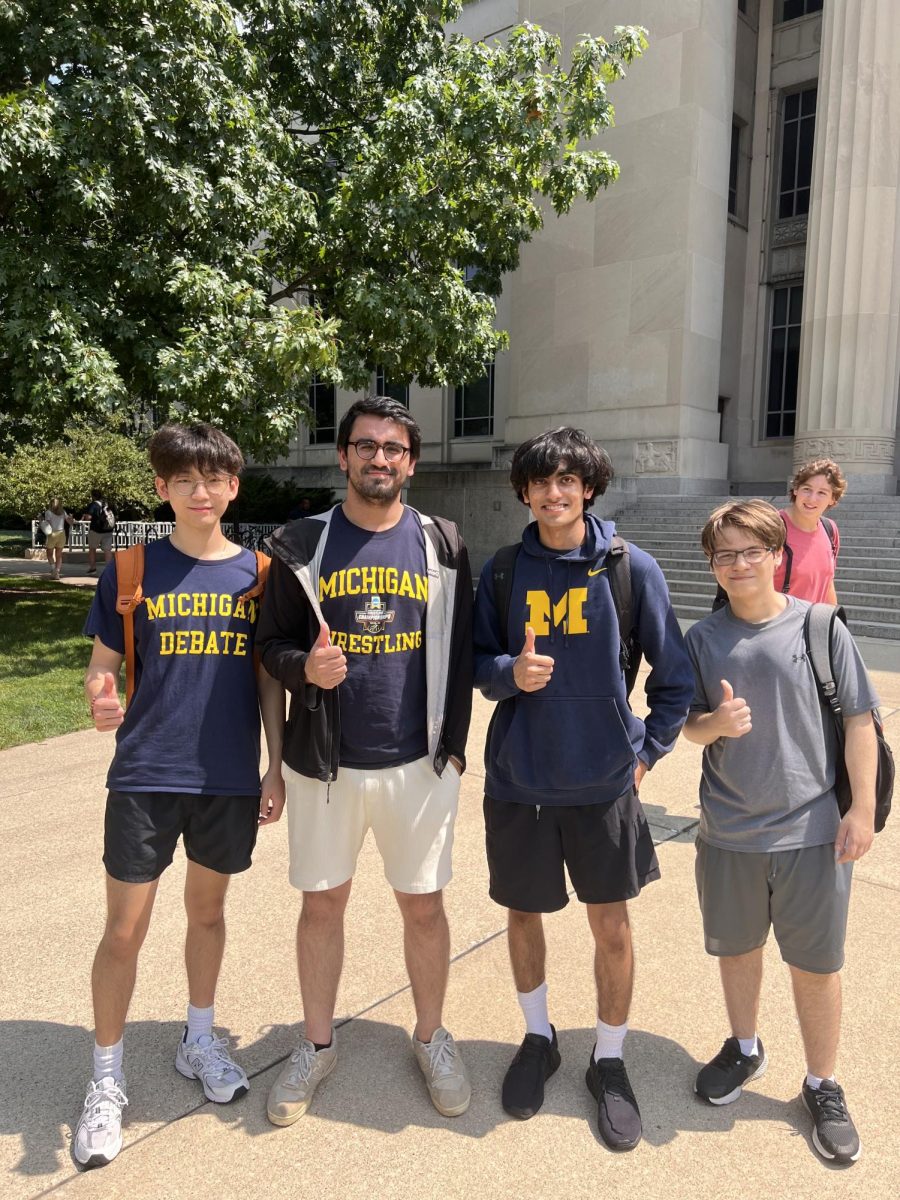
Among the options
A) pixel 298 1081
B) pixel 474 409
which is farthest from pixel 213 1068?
pixel 474 409

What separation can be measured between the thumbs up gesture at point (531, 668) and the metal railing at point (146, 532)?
623 inches

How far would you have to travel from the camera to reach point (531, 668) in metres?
2.34

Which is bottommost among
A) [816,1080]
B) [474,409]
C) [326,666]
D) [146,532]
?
[816,1080]

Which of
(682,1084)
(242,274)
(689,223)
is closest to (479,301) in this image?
(242,274)

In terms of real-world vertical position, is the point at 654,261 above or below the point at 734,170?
below

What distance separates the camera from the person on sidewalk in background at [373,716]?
2.56 meters

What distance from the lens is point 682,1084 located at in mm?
2691

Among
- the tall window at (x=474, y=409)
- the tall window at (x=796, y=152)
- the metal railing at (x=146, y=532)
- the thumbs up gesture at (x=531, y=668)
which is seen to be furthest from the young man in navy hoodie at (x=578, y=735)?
the tall window at (x=796, y=152)

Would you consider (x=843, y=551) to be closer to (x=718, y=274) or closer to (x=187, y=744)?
(x=718, y=274)

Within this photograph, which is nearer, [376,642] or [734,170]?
[376,642]

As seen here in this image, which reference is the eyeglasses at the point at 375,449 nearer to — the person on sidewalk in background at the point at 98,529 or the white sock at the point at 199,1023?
the white sock at the point at 199,1023

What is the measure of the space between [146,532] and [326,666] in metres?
22.0

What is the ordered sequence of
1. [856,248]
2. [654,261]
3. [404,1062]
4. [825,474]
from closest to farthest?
[404,1062]
[825,474]
[856,248]
[654,261]

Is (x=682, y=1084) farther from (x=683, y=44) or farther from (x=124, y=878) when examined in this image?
(x=683, y=44)
